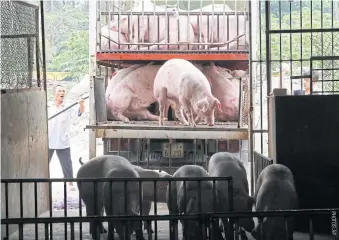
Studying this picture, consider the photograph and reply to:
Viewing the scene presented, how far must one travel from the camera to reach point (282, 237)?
671cm

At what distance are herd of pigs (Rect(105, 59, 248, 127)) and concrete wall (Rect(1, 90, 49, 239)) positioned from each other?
2.84 metres

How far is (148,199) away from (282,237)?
2580mm

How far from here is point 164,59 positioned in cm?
1294

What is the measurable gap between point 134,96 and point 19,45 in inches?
162

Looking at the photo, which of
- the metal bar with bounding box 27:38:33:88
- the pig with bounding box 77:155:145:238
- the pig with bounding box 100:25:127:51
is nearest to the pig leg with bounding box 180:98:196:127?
the pig with bounding box 100:25:127:51

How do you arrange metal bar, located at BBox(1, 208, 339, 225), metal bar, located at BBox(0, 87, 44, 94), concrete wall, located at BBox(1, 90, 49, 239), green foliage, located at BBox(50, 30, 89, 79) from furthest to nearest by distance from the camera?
green foliage, located at BBox(50, 30, 89, 79)
metal bar, located at BBox(0, 87, 44, 94)
concrete wall, located at BBox(1, 90, 49, 239)
metal bar, located at BBox(1, 208, 339, 225)

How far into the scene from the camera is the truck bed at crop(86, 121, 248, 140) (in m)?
11.6

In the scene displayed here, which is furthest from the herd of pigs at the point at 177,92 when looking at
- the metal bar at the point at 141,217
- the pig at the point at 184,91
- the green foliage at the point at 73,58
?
the green foliage at the point at 73,58

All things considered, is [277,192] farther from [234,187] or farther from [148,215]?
[148,215]

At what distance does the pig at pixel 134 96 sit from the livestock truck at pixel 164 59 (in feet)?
0.46

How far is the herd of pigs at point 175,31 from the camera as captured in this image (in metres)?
13.3

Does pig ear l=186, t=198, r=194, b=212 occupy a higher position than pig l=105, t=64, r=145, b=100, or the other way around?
pig l=105, t=64, r=145, b=100

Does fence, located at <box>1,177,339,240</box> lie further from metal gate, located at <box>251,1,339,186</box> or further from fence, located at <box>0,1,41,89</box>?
metal gate, located at <box>251,1,339,186</box>

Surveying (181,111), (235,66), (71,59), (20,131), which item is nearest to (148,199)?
(20,131)
